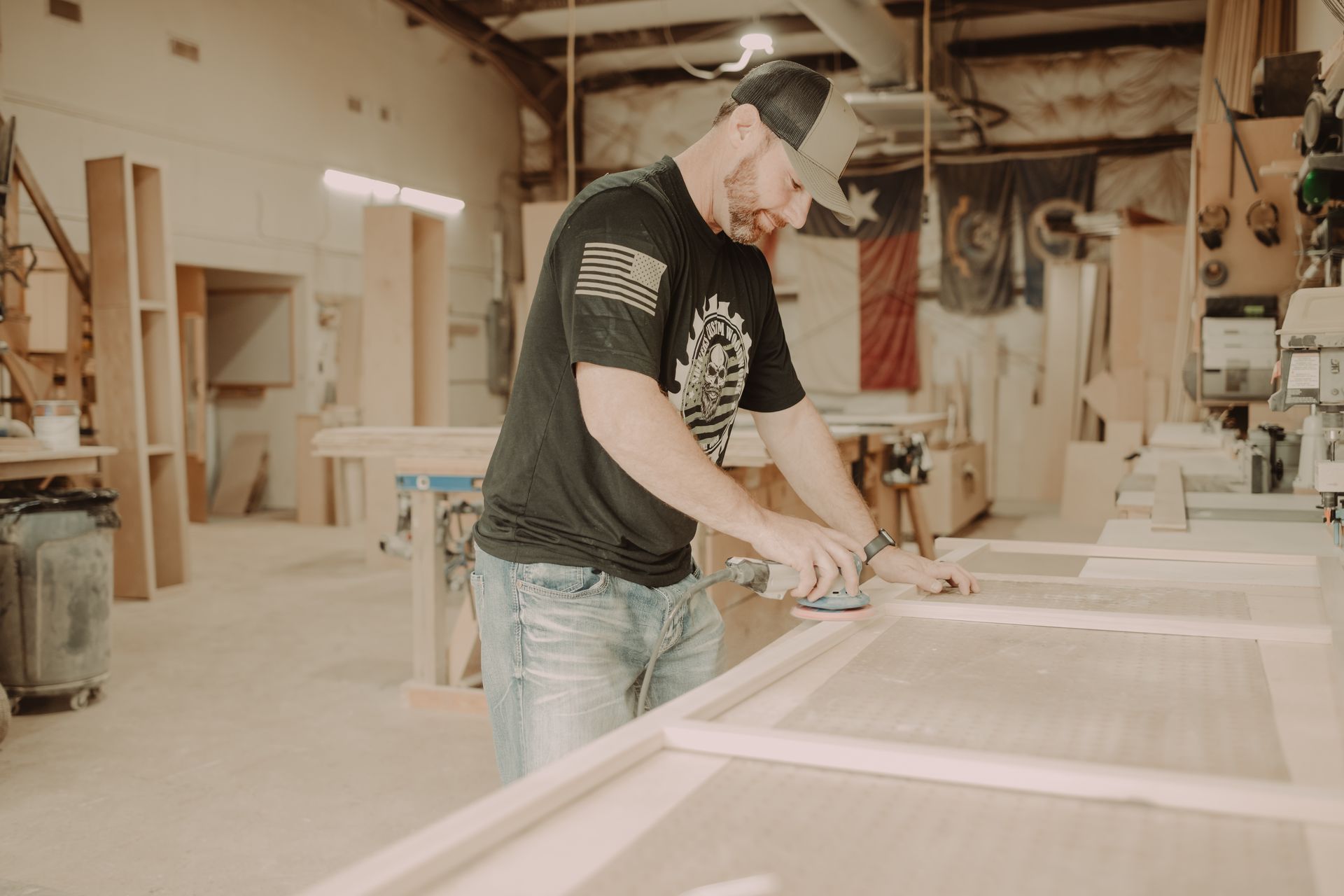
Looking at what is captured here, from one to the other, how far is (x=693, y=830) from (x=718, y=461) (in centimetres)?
105

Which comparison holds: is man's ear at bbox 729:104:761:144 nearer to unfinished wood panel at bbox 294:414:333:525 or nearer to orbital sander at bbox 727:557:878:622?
A: orbital sander at bbox 727:557:878:622

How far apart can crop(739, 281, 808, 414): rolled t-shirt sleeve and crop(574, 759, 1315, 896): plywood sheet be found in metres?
1.04

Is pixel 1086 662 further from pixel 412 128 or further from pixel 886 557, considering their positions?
pixel 412 128

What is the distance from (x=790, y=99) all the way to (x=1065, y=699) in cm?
83

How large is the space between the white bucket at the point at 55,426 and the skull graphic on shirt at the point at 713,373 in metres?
3.57

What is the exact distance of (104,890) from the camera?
2408mm

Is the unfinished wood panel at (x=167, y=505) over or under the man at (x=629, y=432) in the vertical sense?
under

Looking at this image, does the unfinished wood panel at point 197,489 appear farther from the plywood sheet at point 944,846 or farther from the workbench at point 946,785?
the plywood sheet at point 944,846

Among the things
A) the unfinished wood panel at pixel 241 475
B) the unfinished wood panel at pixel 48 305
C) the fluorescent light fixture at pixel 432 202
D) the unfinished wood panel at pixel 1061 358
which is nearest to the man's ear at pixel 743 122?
the unfinished wood panel at pixel 48 305

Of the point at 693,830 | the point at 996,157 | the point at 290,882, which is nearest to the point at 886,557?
the point at 693,830

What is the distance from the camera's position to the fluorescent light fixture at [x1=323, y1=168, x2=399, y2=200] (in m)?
8.73

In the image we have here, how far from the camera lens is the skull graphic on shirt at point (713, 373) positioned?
60.5 inches

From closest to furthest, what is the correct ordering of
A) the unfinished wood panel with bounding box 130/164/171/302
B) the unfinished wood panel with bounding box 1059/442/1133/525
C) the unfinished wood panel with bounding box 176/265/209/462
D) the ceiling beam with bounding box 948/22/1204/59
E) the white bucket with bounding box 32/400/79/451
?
the white bucket with bounding box 32/400/79/451
the unfinished wood panel with bounding box 130/164/171/302
the unfinished wood panel with bounding box 1059/442/1133/525
the unfinished wood panel with bounding box 176/265/209/462
the ceiling beam with bounding box 948/22/1204/59

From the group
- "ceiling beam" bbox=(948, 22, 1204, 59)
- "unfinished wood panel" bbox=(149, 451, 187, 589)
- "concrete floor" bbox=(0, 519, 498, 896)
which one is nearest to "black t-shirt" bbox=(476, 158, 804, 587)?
"concrete floor" bbox=(0, 519, 498, 896)
